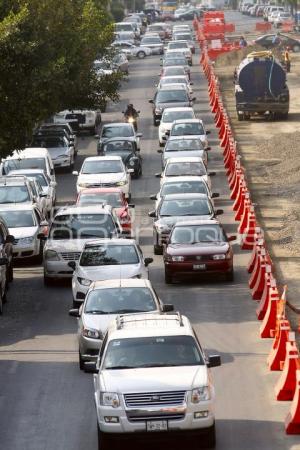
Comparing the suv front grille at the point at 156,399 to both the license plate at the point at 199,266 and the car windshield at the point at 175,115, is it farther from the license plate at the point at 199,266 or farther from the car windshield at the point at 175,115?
the car windshield at the point at 175,115

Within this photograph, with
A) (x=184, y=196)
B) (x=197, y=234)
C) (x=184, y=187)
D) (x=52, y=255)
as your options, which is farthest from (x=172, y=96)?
(x=52, y=255)

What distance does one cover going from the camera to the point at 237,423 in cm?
1880

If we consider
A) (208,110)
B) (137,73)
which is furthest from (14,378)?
(137,73)

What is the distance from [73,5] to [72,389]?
96.4 ft

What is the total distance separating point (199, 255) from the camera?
30.4m

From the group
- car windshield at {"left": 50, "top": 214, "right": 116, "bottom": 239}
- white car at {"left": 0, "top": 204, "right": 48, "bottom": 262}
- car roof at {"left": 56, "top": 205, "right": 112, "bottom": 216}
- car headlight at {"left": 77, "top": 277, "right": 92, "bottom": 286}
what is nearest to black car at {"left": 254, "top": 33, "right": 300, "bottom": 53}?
white car at {"left": 0, "top": 204, "right": 48, "bottom": 262}

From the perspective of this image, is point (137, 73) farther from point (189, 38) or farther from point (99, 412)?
point (99, 412)

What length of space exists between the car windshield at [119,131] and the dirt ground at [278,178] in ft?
14.1

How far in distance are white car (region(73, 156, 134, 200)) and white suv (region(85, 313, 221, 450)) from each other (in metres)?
23.2

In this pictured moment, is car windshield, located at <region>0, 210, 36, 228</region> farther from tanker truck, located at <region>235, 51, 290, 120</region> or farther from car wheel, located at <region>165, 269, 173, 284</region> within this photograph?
tanker truck, located at <region>235, 51, 290, 120</region>

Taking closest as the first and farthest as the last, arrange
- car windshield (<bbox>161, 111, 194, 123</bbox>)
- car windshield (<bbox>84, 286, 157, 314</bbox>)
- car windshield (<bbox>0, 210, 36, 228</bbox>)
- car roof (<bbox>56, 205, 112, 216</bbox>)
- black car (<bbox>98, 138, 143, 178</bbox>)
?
1. car windshield (<bbox>84, 286, 157, 314</bbox>)
2. car roof (<bbox>56, 205, 112, 216</bbox>)
3. car windshield (<bbox>0, 210, 36, 228</bbox>)
4. black car (<bbox>98, 138, 143, 178</bbox>)
5. car windshield (<bbox>161, 111, 194, 123</bbox>)

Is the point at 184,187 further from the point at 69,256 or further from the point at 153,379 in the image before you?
the point at 153,379

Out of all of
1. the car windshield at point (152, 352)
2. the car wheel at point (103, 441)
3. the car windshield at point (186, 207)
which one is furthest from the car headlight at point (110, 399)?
the car windshield at point (186, 207)

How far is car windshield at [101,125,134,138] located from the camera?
173ft
